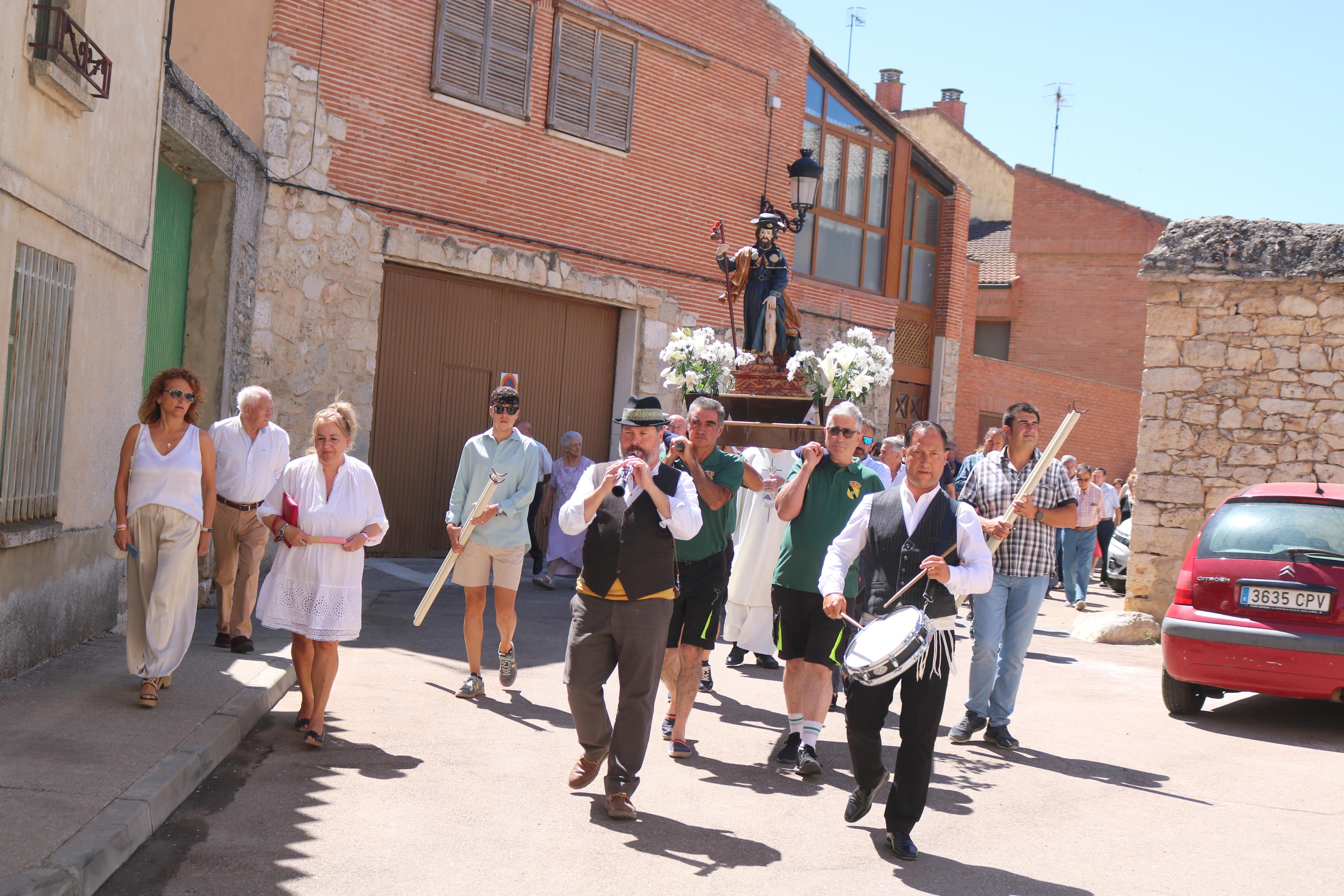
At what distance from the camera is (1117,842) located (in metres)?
5.33

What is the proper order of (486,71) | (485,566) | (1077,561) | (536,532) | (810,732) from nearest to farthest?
(810,732), (485,566), (536,532), (486,71), (1077,561)

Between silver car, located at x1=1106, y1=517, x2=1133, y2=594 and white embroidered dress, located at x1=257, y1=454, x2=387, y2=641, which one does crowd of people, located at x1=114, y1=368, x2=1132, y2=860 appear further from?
silver car, located at x1=1106, y1=517, x2=1133, y2=594

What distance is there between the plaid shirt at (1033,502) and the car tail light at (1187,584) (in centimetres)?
141

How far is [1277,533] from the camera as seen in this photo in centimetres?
813

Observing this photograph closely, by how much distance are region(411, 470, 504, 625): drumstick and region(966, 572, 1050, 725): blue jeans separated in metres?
3.05

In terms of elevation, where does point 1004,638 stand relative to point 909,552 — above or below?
below

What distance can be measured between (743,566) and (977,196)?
31617 mm

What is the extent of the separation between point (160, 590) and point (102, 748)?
1.21 metres

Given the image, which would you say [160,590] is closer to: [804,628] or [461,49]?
[804,628]

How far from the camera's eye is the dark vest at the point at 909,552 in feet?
17.0

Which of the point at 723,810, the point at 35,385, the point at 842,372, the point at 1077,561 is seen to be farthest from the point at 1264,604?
the point at 1077,561

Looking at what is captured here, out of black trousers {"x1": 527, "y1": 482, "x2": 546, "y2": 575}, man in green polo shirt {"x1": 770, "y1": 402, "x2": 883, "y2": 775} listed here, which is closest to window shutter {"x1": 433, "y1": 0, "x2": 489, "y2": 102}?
black trousers {"x1": 527, "y1": 482, "x2": 546, "y2": 575}

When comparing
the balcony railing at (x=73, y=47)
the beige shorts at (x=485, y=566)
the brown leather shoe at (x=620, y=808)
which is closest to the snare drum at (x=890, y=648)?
the brown leather shoe at (x=620, y=808)

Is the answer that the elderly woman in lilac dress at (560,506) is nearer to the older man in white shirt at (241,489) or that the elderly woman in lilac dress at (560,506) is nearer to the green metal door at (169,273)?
the green metal door at (169,273)
